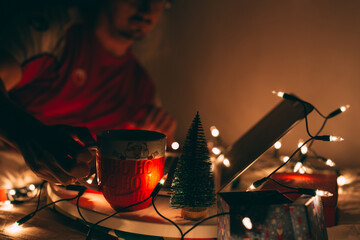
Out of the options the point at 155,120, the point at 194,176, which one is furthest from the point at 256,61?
the point at 194,176

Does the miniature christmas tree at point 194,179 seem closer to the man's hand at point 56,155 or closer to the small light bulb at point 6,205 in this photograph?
the man's hand at point 56,155

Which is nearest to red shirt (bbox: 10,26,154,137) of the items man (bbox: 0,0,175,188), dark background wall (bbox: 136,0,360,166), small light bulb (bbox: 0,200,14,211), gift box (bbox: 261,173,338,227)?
man (bbox: 0,0,175,188)

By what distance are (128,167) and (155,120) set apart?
120cm

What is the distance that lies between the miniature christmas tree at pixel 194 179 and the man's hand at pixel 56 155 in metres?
0.15

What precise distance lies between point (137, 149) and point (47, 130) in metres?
0.17

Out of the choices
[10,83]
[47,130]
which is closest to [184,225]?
[47,130]

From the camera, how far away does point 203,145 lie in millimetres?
438

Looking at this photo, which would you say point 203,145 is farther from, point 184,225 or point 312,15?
point 312,15

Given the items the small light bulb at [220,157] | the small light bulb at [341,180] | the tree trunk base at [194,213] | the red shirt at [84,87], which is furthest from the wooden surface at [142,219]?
the red shirt at [84,87]

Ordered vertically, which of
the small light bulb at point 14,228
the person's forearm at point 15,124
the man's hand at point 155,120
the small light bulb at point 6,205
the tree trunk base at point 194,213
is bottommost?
the small light bulb at point 14,228

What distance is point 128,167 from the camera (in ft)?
1.36

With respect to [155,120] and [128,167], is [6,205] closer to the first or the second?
[128,167]

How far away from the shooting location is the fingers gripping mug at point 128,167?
41cm

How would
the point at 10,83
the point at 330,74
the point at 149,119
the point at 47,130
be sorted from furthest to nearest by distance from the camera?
the point at 149,119, the point at 330,74, the point at 10,83, the point at 47,130
